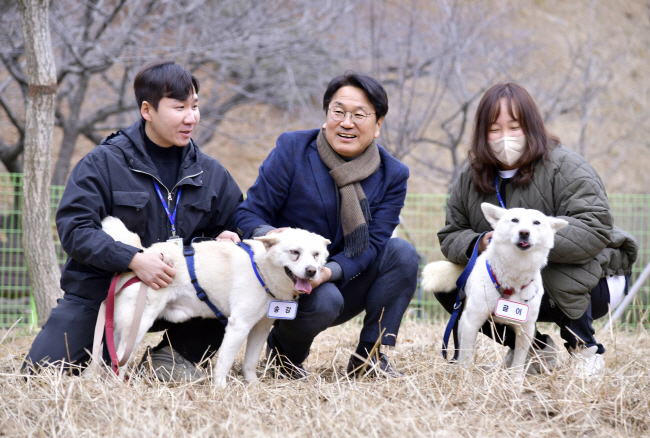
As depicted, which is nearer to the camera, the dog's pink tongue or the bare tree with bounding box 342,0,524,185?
the dog's pink tongue

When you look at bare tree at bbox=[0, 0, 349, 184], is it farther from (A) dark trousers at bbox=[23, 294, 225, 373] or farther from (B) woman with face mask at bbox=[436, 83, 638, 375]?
(B) woman with face mask at bbox=[436, 83, 638, 375]

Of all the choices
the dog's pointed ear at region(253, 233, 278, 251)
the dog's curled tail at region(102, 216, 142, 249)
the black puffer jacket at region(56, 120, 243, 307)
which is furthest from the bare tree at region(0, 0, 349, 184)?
the dog's pointed ear at region(253, 233, 278, 251)

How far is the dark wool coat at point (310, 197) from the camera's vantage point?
3201mm

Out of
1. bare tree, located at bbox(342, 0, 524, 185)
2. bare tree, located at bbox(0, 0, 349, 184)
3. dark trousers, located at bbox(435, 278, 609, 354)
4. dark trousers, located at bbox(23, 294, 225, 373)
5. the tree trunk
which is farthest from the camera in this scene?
bare tree, located at bbox(342, 0, 524, 185)

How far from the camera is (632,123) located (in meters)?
14.3

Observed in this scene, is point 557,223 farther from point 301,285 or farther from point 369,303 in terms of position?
point 301,285

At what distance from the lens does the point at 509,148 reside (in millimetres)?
3223

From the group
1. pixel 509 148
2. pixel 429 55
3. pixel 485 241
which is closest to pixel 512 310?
pixel 485 241

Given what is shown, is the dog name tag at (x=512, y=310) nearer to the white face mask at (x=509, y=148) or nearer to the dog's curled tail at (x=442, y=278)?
the dog's curled tail at (x=442, y=278)

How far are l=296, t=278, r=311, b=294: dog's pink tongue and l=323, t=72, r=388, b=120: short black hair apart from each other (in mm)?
1056

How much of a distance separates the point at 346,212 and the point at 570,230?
1.22 m

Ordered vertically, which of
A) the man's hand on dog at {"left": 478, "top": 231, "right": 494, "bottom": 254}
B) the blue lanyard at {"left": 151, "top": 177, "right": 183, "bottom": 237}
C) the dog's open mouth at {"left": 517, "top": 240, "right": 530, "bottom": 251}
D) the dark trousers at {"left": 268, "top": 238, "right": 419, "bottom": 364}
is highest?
the blue lanyard at {"left": 151, "top": 177, "right": 183, "bottom": 237}

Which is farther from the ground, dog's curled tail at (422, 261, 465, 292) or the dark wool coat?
the dark wool coat

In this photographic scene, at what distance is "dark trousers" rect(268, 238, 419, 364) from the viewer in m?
3.01
